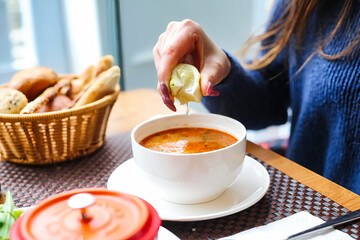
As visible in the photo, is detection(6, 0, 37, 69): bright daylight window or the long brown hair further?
detection(6, 0, 37, 69): bright daylight window

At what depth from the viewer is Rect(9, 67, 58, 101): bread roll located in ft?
2.71

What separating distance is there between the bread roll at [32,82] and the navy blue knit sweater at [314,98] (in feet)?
1.30

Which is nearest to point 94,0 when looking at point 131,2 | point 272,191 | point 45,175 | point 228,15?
point 131,2

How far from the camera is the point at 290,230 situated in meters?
0.52

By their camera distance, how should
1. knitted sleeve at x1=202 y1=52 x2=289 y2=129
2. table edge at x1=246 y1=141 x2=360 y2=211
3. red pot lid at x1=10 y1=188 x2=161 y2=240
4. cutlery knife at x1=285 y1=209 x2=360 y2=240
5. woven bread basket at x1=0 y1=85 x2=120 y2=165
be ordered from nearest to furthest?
1. red pot lid at x1=10 y1=188 x2=161 y2=240
2. cutlery knife at x1=285 y1=209 x2=360 y2=240
3. table edge at x1=246 y1=141 x2=360 y2=211
4. woven bread basket at x1=0 y1=85 x2=120 y2=165
5. knitted sleeve at x1=202 y1=52 x2=289 y2=129

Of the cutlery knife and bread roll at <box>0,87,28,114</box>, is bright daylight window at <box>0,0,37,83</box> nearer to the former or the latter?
bread roll at <box>0,87,28,114</box>

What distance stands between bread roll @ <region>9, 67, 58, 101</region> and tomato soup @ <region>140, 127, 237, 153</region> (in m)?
0.33

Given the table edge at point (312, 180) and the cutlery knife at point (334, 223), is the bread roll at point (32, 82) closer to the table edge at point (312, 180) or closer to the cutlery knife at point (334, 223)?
the table edge at point (312, 180)

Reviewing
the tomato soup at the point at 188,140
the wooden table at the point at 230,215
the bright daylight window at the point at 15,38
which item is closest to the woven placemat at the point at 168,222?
the wooden table at the point at 230,215

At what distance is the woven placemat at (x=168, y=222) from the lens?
550 mm

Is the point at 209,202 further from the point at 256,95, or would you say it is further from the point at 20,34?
the point at 20,34

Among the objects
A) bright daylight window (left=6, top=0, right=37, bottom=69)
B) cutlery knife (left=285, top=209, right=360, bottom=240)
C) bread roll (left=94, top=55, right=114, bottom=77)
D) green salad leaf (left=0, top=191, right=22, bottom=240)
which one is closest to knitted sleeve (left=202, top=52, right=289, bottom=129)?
bread roll (left=94, top=55, right=114, bottom=77)

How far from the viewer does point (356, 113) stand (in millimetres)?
861

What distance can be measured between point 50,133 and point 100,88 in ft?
0.45
